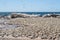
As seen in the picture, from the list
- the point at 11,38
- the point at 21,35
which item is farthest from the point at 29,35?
the point at 11,38

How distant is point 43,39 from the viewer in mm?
9594

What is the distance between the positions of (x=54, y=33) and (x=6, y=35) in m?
2.80

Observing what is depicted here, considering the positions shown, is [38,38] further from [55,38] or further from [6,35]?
[6,35]

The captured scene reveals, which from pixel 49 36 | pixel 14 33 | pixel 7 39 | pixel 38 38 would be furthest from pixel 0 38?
pixel 49 36

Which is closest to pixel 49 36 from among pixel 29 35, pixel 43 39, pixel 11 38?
pixel 43 39

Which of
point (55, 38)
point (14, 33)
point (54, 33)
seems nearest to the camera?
point (55, 38)

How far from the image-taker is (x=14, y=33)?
10961mm

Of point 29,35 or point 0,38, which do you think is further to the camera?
point 29,35

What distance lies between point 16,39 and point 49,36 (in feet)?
5.84

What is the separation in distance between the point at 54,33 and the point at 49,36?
0.58m

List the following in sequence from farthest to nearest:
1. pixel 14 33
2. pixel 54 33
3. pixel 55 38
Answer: pixel 14 33
pixel 54 33
pixel 55 38

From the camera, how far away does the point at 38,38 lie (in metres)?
9.81

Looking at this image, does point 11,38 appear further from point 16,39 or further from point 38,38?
point 38,38

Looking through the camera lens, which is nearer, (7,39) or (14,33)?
(7,39)
